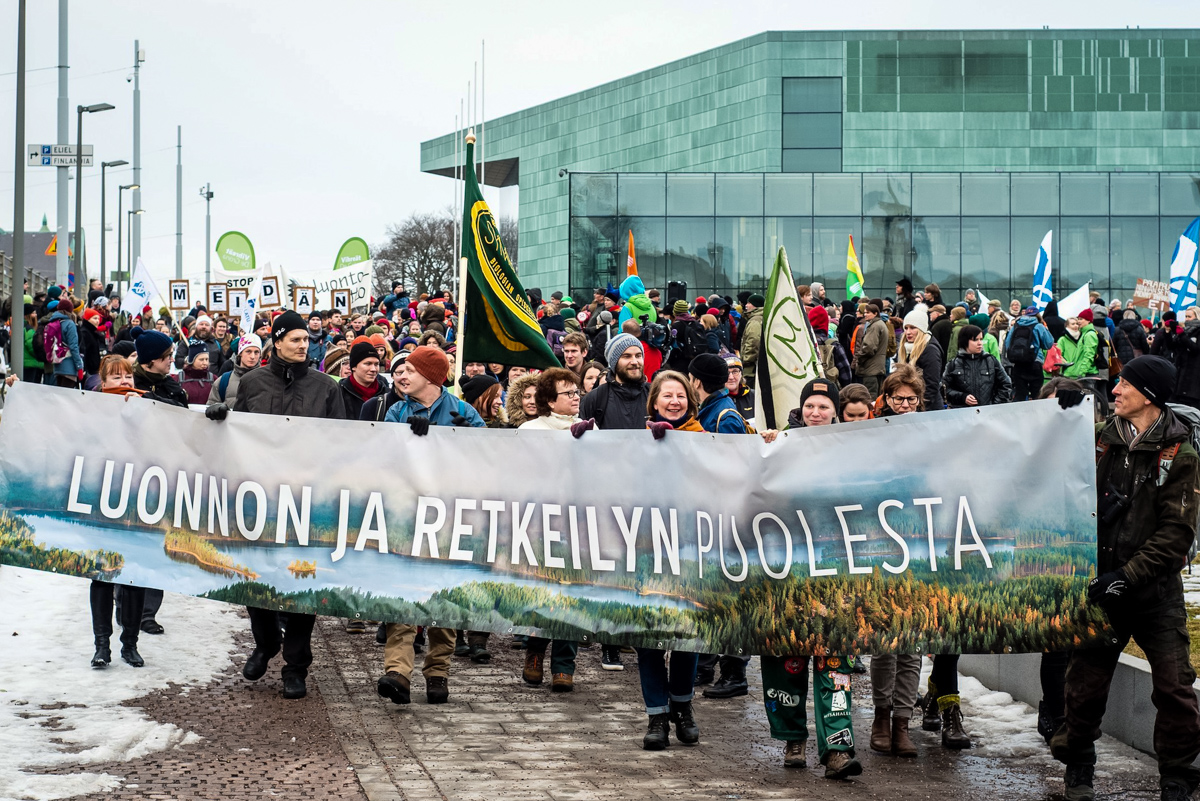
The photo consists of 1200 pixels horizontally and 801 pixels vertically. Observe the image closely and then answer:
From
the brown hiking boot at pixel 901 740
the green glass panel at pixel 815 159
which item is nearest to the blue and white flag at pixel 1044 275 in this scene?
the brown hiking boot at pixel 901 740

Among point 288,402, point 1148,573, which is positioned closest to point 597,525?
point 288,402

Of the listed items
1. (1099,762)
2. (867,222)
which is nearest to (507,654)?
Answer: (1099,762)

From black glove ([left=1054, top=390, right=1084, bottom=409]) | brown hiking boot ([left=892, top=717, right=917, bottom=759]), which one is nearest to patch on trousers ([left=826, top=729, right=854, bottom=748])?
brown hiking boot ([left=892, top=717, right=917, bottom=759])

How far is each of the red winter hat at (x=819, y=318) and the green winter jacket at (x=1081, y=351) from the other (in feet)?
9.70

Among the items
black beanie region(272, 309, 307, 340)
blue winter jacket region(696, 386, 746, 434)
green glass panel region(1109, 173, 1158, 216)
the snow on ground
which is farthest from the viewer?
green glass panel region(1109, 173, 1158, 216)

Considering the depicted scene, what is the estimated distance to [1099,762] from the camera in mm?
6766

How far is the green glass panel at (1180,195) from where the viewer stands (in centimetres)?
4525

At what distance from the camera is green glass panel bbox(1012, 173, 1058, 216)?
4538 centimetres

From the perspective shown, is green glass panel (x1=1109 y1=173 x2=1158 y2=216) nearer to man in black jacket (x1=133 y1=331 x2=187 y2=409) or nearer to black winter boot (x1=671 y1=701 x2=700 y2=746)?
man in black jacket (x1=133 y1=331 x2=187 y2=409)

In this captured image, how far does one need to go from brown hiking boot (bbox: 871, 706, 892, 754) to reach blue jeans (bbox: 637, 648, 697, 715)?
95 centimetres

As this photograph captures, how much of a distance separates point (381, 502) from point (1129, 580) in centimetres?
370

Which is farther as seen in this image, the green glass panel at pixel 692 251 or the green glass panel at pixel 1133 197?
the green glass panel at pixel 1133 197

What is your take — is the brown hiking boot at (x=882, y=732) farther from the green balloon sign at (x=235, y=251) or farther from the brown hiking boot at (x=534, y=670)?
the green balloon sign at (x=235, y=251)

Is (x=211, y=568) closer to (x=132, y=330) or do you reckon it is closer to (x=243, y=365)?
(x=243, y=365)
